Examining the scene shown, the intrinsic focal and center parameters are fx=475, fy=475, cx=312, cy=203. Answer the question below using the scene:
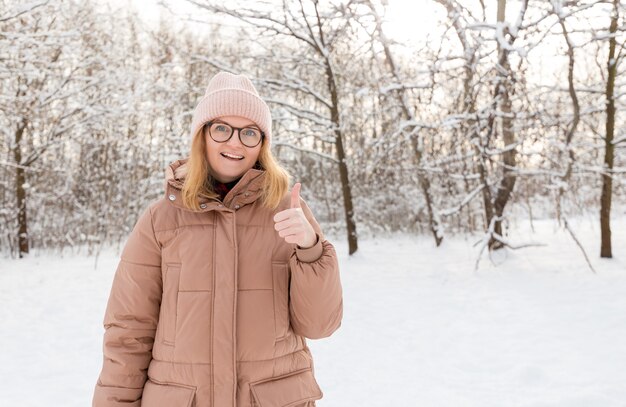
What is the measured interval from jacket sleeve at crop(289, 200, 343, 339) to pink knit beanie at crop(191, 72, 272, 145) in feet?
1.47

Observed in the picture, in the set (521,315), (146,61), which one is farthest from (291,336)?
(146,61)

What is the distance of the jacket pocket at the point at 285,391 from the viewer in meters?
1.32

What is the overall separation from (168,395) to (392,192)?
12479 millimetres

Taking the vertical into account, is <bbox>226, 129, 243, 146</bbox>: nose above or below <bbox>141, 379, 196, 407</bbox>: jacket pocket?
above

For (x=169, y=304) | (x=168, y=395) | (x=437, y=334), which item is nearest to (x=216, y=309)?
(x=169, y=304)

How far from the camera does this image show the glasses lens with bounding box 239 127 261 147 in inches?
59.4

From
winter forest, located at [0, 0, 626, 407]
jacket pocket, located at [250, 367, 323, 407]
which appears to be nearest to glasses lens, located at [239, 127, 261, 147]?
jacket pocket, located at [250, 367, 323, 407]

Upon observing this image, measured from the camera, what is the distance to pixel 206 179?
1.52m

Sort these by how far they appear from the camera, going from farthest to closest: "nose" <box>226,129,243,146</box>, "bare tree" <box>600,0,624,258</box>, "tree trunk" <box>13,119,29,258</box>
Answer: "tree trunk" <box>13,119,29,258</box>
"bare tree" <box>600,0,624,258</box>
"nose" <box>226,129,243,146</box>

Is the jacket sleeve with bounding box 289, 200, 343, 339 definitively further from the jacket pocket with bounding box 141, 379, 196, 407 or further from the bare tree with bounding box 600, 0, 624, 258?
the bare tree with bounding box 600, 0, 624, 258

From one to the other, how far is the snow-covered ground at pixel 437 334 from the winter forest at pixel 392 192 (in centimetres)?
3

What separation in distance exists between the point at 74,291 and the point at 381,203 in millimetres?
8874

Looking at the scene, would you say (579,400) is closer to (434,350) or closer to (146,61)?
(434,350)

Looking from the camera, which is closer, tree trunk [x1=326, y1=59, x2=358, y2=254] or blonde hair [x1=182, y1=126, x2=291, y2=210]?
blonde hair [x1=182, y1=126, x2=291, y2=210]
